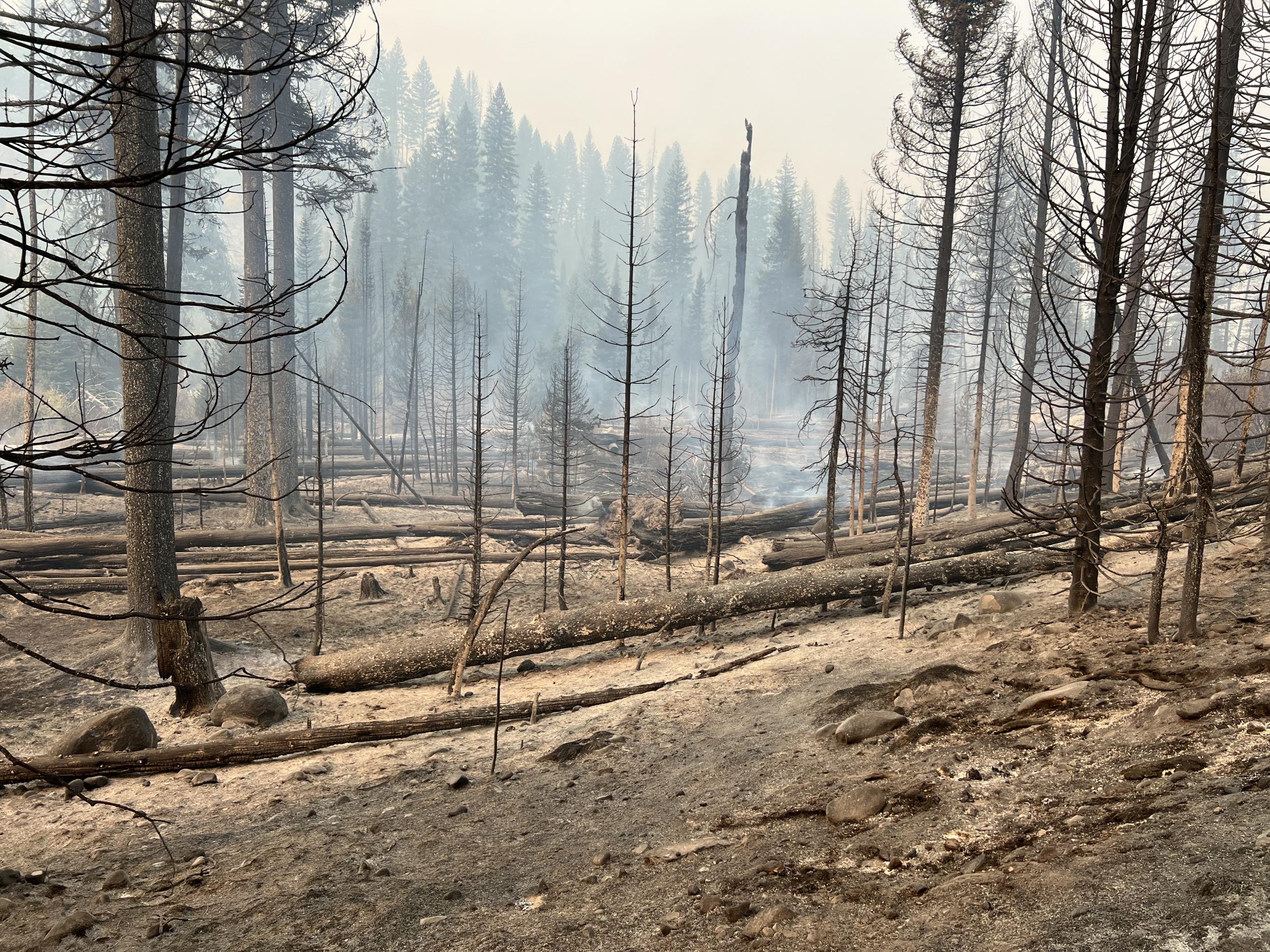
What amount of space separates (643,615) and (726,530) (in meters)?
10.1

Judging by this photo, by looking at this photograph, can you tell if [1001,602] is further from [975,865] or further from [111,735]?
[111,735]

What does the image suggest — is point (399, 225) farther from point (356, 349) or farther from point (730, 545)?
point (730, 545)

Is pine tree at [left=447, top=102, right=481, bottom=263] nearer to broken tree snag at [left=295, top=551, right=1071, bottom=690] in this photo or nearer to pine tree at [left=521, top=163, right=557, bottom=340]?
pine tree at [left=521, top=163, right=557, bottom=340]

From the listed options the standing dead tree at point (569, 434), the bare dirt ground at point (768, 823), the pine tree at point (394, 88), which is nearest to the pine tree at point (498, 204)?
the standing dead tree at point (569, 434)

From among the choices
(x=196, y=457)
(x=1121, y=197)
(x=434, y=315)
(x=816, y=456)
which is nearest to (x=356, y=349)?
(x=434, y=315)

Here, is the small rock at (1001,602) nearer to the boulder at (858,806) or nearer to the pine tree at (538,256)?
the boulder at (858,806)

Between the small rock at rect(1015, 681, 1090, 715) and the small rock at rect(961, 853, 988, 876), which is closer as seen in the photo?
the small rock at rect(961, 853, 988, 876)

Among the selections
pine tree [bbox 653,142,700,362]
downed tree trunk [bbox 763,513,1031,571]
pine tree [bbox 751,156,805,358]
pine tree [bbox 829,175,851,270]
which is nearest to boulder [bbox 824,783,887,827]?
downed tree trunk [bbox 763,513,1031,571]

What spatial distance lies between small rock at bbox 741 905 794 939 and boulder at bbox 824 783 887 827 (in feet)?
3.23

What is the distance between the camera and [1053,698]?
5.11 metres

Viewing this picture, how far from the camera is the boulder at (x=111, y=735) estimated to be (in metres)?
6.93

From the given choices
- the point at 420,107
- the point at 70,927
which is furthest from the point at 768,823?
the point at 420,107

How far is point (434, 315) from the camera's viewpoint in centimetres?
5012

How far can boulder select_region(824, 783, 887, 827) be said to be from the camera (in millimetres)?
4230
